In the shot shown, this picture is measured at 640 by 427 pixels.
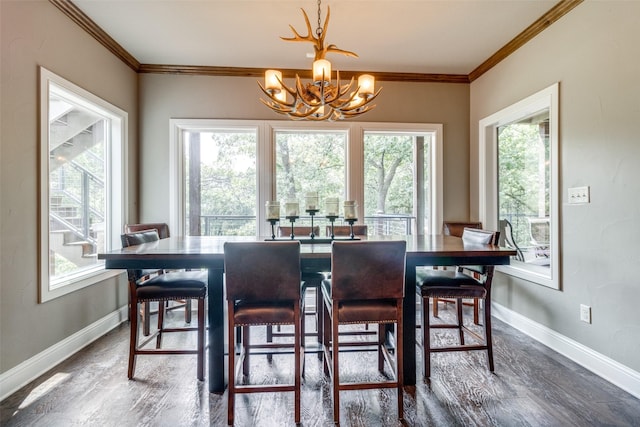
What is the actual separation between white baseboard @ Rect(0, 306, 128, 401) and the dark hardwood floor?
0.06m

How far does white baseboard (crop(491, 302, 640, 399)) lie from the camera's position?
198 centimetres

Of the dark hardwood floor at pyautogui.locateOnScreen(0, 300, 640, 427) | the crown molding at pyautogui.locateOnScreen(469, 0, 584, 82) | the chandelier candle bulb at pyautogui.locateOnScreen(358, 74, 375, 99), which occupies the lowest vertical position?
the dark hardwood floor at pyautogui.locateOnScreen(0, 300, 640, 427)

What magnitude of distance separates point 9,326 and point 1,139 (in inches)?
45.7

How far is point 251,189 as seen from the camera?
3740 millimetres

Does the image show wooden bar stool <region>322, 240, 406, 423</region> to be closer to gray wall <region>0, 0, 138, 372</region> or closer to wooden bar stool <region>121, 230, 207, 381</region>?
wooden bar stool <region>121, 230, 207, 381</region>

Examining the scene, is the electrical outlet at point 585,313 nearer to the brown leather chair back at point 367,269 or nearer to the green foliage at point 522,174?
the green foliage at point 522,174

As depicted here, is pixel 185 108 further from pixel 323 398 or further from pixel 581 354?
pixel 581 354

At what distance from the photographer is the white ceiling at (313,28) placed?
2494 millimetres

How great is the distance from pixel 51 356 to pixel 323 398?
78.8 inches

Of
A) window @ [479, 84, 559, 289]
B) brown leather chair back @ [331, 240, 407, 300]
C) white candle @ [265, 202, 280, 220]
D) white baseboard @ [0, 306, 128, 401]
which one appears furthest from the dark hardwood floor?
white candle @ [265, 202, 280, 220]

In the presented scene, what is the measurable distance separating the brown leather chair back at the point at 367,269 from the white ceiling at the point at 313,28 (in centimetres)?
198

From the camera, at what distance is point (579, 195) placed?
2.35 m

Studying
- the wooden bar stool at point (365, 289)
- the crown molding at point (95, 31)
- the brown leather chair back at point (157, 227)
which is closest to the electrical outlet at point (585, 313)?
the wooden bar stool at point (365, 289)

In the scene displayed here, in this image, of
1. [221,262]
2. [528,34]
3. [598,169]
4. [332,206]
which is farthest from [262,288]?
[528,34]
